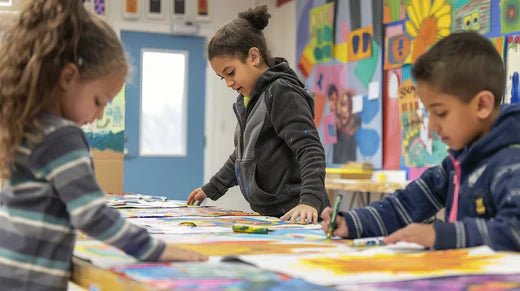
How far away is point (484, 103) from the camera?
1.31 metres

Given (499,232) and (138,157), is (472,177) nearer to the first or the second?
(499,232)

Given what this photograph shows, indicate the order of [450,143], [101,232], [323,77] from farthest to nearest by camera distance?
[323,77], [450,143], [101,232]

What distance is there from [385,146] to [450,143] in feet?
12.4

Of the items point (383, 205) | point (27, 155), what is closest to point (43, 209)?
point (27, 155)

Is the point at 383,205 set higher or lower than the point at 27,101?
lower

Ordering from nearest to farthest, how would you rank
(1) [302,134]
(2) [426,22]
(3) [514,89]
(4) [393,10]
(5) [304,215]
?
(5) [304,215] → (1) [302,134] → (3) [514,89] → (2) [426,22] → (4) [393,10]

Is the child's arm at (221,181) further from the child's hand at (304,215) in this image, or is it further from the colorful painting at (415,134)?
the colorful painting at (415,134)

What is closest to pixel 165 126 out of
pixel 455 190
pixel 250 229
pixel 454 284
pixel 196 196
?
pixel 196 196

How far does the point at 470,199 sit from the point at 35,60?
0.77 metres

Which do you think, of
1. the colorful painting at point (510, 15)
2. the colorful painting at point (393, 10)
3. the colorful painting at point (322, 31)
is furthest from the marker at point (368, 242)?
the colorful painting at point (322, 31)

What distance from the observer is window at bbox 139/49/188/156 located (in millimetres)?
6562

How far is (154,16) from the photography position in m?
6.54

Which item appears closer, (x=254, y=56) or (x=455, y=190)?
(x=455, y=190)

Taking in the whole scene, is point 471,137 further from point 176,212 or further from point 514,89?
point 514,89
